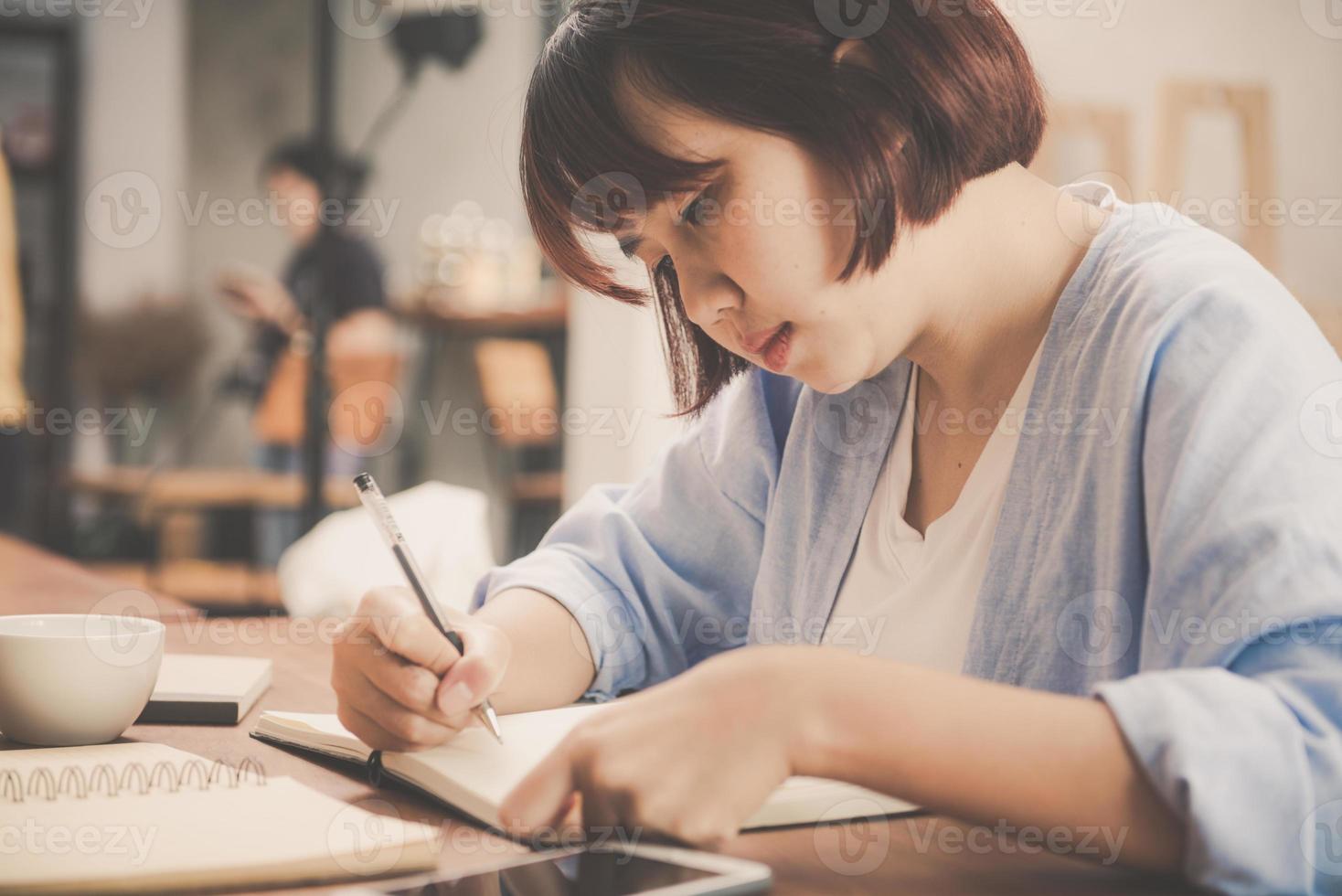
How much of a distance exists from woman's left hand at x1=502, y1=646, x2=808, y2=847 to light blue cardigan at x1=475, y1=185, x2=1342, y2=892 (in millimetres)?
57

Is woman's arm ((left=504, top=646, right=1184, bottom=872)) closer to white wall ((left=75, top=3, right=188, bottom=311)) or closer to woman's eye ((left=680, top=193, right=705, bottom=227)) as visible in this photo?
woman's eye ((left=680, top=193, right=705, bottom=227))

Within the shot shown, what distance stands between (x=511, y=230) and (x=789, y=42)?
4.05 m

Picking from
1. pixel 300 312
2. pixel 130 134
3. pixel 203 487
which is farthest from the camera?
pixel 130 134

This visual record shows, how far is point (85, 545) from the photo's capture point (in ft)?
16.1

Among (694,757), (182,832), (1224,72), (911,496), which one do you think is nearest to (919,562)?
(911,496)

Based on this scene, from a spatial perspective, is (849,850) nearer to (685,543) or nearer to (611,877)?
(611,877)

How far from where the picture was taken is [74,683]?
722mm

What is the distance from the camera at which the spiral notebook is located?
508mm

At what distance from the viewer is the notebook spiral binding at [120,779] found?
24.4 inches

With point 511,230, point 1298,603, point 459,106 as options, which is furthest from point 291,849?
point 459,106

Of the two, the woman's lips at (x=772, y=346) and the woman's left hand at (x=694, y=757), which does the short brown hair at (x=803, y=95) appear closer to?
the woman's lips at (x=772, y=346)

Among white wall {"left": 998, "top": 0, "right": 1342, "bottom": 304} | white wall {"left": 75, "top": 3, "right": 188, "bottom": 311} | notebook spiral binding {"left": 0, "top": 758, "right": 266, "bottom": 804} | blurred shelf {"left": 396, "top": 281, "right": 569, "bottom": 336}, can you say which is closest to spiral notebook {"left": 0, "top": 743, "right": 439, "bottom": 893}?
notebook spiral binding {"left": 0, "top": 758, "right": 266, "bottom": 804}

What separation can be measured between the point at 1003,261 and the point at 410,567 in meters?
0.47

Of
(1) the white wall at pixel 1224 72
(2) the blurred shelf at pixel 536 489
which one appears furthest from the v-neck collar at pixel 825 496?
(2) the blurred shelf at pixel 536 489
